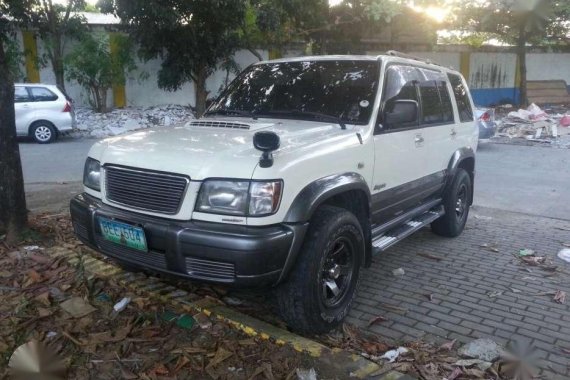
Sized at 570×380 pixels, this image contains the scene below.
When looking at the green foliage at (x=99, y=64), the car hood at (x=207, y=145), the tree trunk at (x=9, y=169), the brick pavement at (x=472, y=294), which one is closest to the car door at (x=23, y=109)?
the green foliage at (x=99, y=64)

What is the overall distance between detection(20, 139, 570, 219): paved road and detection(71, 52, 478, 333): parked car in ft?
11.8

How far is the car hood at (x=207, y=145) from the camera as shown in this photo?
3.12m

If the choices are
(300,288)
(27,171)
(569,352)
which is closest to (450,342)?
(569,352)

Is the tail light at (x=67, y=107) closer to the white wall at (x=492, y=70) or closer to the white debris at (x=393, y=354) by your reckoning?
the white debris at (x=393, y=354)

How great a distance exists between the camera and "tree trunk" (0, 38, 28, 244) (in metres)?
4.72

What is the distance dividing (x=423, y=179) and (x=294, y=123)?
5.33ft

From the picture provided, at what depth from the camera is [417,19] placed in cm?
2027

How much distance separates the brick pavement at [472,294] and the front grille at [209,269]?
1271 millimetres

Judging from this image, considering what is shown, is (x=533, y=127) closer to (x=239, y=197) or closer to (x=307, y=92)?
(x=307, y=92)

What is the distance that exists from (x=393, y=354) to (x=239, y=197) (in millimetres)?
1409

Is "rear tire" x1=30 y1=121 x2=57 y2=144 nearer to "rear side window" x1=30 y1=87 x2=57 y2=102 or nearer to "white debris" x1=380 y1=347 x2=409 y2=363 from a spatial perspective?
"rear side window" x1=30 y1=87 x2=57 y2=102

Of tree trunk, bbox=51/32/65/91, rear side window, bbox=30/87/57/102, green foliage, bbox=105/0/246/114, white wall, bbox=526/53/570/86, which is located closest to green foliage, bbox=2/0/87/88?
tree trunk, bbox=51/32/65/91

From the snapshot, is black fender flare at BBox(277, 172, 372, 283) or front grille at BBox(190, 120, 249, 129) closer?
black fender flare at BBox(277, 172, 372, 283)

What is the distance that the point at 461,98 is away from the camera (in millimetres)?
6090
